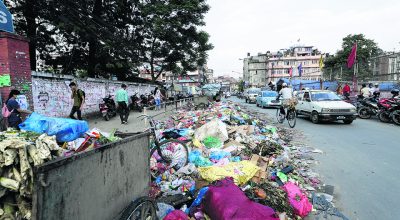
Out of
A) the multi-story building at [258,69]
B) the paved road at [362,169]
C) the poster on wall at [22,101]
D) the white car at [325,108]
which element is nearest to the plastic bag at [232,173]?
the paved road at [362,169]

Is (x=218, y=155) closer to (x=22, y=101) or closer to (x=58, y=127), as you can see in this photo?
(x=58, y=127)

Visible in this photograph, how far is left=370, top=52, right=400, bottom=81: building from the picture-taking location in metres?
17.3

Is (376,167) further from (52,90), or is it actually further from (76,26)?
(76,26)

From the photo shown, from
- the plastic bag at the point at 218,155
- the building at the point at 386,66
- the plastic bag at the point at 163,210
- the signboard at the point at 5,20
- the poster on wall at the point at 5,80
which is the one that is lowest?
the plastic bag at the point at 163,210

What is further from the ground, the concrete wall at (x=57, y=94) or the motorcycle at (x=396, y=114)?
the concrete wall at (x=57, y=94)

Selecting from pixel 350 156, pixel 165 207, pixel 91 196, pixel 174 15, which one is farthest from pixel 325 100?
pixel 174 15

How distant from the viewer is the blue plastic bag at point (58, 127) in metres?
3.42

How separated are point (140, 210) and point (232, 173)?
6.34 feet

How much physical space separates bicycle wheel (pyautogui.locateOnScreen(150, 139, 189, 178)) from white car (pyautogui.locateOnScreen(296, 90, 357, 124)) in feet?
29.1

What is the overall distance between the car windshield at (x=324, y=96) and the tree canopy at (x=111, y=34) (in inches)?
464

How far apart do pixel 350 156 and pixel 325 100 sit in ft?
22.8

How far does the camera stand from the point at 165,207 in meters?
3.73

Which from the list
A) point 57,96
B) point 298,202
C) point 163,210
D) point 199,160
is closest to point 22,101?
point 57,96

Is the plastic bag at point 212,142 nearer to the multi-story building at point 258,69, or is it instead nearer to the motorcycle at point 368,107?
the motorcycle at point 368,107
